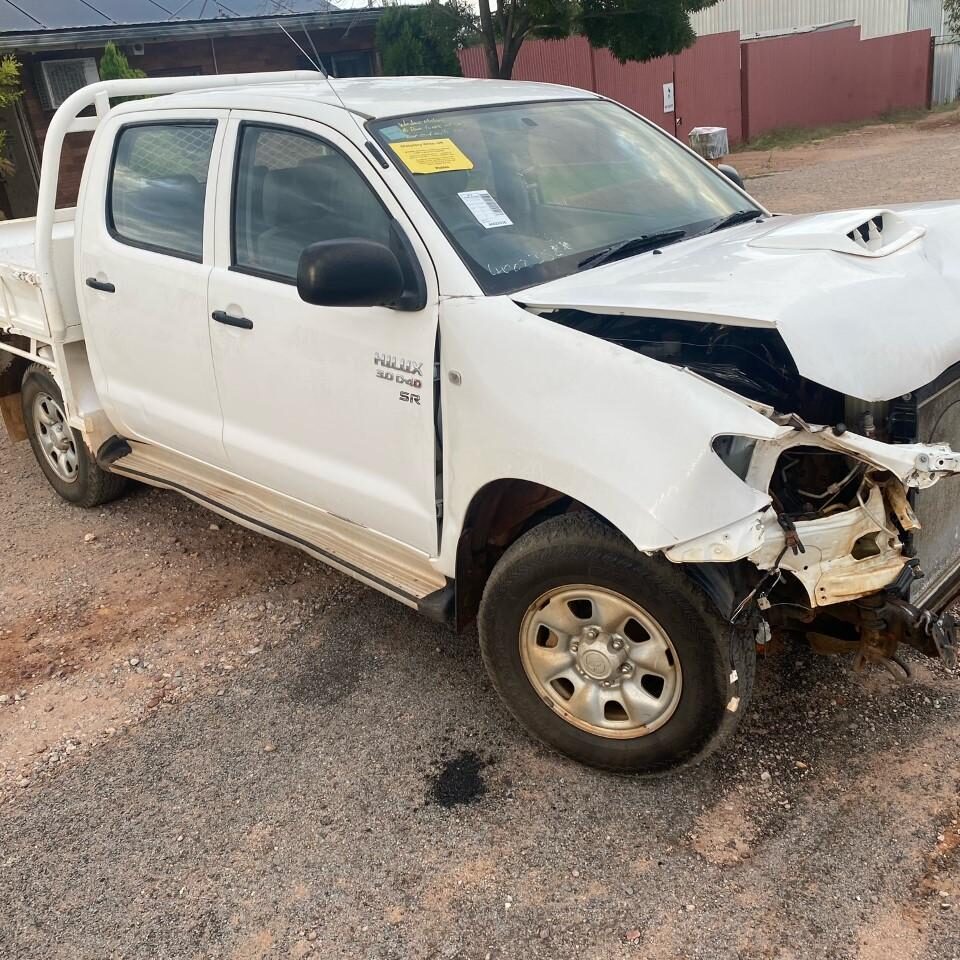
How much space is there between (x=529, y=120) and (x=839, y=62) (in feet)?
86.8

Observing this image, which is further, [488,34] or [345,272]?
[488,34]

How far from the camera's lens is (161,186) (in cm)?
408

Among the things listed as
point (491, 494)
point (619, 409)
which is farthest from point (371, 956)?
point (619, 409)

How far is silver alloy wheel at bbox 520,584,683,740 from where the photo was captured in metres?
2.85

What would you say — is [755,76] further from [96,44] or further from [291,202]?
[291,202]

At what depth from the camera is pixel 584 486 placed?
105 inches

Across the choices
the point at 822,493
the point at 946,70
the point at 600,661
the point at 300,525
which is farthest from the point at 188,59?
the point at 946,70

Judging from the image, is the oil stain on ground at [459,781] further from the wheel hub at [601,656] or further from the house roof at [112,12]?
the house roof at [112,12]

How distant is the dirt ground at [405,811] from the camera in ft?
8.52

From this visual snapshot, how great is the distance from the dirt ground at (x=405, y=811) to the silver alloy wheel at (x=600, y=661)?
0.82ft

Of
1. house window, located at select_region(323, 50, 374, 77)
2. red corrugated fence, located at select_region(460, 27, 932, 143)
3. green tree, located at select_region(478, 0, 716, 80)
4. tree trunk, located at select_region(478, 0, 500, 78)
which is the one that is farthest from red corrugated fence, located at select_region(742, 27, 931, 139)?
tree trunk, located at select_region(478, 0, 500, 78)

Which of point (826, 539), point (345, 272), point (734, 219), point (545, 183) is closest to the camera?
point (826, 539)

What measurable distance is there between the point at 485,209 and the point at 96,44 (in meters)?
12.8

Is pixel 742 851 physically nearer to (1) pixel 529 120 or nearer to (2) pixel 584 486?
(2) pixel 584 486
